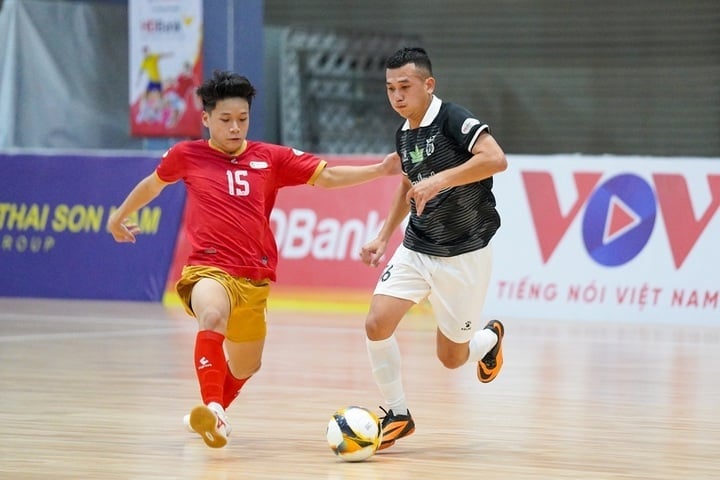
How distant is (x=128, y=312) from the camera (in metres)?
13.8

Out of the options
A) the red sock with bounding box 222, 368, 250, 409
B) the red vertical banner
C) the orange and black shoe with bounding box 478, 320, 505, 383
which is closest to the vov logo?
the red vertical banner

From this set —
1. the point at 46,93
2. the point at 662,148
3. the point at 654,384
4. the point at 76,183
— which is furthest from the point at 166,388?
the point at 662,148

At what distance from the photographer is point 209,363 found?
20.3 feet

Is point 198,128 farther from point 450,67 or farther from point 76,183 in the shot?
point 450,67

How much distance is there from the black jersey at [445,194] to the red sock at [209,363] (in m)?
1.11

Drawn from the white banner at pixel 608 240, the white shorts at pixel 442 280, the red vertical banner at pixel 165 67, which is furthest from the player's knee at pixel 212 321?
the red vertical banner at pixel 165 67

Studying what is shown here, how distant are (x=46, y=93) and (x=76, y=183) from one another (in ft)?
9.98

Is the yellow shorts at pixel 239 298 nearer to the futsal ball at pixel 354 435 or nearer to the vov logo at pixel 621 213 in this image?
the futsal ball at pixel 354 435

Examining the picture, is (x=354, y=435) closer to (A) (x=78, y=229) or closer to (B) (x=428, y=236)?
(B) (x=428, y=236)

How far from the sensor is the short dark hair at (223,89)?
6.52 meters

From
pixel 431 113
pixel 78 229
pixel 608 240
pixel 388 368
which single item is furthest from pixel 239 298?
pixel 78 229

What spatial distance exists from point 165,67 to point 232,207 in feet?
31.5

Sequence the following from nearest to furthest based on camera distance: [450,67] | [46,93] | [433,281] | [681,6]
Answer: [433,281] → [46,93] → [681,6] → [450,67]

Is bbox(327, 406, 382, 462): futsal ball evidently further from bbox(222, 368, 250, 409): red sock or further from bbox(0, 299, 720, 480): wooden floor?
bbox(222, 368, 250, 409): red sock
